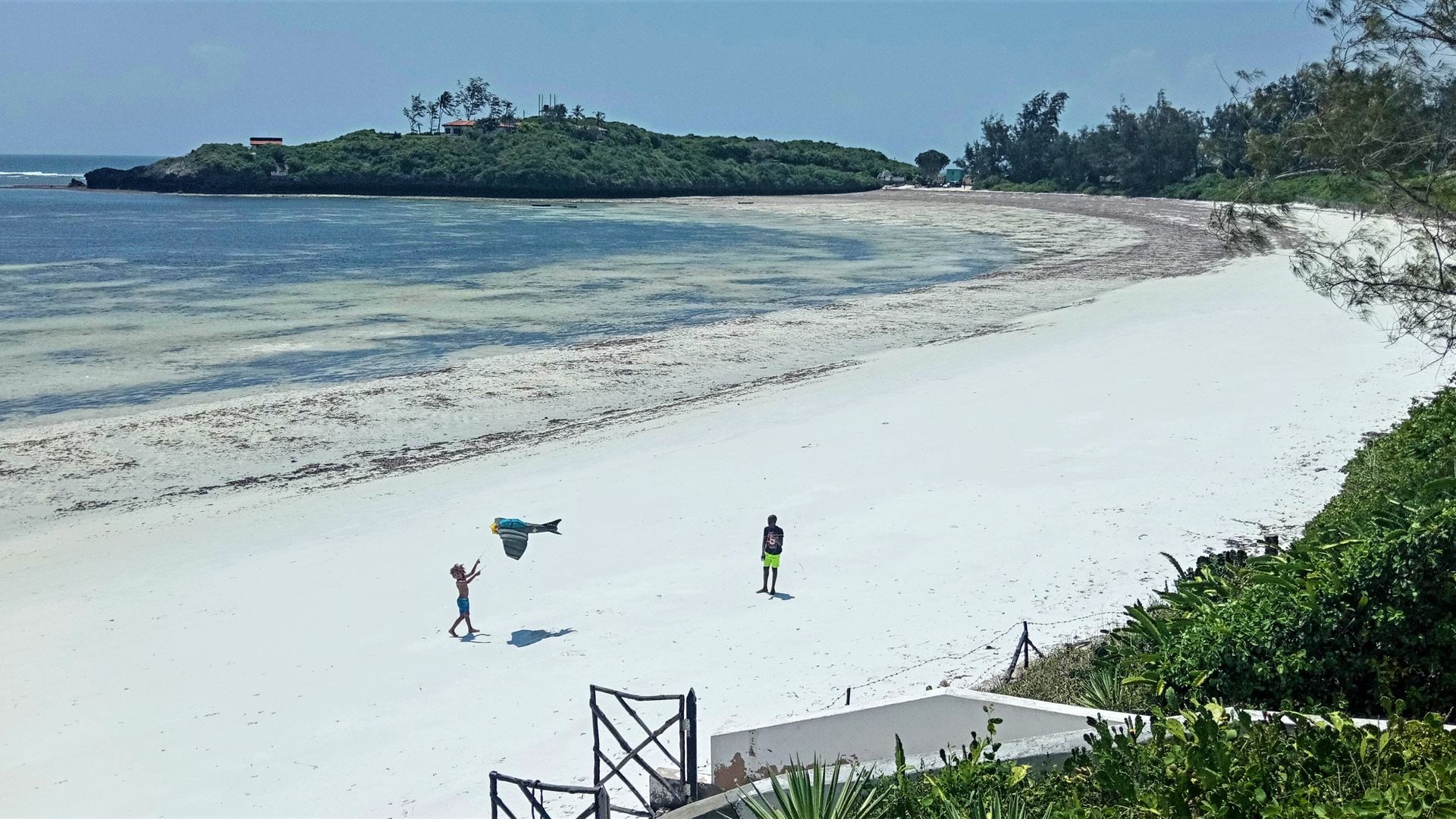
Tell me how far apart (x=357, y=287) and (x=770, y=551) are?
126ft

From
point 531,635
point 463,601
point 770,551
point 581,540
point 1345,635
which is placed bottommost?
point 531,635

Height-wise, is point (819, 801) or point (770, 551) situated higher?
point (819, 801)

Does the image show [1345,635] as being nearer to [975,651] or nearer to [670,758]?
[975,651]

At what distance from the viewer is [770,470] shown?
60.9 feet

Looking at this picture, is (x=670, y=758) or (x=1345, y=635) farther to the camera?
(x=670, y=758)

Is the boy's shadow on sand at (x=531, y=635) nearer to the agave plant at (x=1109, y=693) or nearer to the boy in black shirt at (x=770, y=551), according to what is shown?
the boy in black shirt at (x=770, y=551)

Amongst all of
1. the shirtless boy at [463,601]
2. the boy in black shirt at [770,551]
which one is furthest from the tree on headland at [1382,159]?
the shirtless boy at [463,601]

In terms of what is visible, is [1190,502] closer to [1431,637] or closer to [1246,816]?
[1431,637]

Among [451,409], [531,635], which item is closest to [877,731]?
[531,635]

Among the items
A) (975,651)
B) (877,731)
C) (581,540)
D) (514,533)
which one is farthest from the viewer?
(581,540)

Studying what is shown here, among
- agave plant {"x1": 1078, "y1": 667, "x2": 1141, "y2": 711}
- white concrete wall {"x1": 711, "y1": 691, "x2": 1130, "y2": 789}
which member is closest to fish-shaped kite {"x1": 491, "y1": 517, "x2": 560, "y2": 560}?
white concrete wall {"x1": 711, "y1": 691, "x2": 1130, "y2": 789}

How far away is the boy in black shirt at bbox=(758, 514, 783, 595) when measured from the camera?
42.8ft

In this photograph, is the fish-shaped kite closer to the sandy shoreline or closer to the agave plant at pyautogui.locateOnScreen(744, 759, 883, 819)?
the sandy shoreline

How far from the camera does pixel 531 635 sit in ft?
40.9
